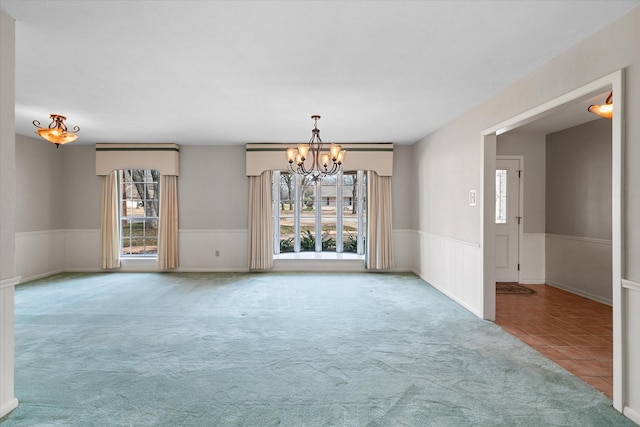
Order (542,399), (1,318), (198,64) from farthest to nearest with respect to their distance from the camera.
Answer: (198,64) < (542,399) < (1,318)

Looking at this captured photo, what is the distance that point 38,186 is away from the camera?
6.55 meters

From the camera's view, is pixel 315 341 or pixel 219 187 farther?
pixel 219 187

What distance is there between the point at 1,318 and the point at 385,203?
5901mm

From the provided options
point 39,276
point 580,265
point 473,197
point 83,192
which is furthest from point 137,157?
point 580,265

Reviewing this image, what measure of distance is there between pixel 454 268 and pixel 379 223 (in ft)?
7.01

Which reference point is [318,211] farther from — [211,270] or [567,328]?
[567,328]

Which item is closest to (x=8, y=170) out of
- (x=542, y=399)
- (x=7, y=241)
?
(x=7, y=241)

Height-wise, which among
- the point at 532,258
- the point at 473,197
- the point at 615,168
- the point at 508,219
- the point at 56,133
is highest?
the point at 56,133

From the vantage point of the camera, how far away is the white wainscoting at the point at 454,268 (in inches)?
173

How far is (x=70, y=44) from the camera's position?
2.77 meters

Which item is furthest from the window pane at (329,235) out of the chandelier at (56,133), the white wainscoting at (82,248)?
the chandelier at (56,133)

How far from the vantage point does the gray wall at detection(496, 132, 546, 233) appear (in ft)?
20.3

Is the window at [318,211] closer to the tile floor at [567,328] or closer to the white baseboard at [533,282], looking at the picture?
the white baseboard at [533,282]

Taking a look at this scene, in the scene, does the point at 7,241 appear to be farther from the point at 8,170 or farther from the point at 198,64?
the point at 198,64
